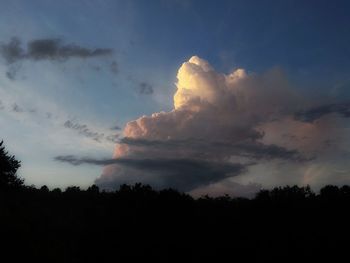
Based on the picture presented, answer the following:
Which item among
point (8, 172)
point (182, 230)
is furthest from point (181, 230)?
point (8, 172)

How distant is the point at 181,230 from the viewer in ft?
181

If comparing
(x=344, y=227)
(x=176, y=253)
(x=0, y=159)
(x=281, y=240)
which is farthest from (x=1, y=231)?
(x=0, y=159)

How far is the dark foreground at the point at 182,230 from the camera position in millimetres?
48281

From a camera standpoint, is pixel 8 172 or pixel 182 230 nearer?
pixel 182 230

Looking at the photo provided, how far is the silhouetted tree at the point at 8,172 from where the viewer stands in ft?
256

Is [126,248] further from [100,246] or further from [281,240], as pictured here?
[281,240]

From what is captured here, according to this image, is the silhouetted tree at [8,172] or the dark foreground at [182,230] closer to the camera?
the dark foreground at [182,230]

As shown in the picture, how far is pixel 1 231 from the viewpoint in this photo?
36625 millimetres

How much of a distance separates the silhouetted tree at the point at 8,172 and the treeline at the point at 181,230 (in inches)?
456

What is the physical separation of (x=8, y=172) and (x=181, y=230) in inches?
1498

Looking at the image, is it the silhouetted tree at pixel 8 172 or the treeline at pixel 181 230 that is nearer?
the treeline at pixel 181 230

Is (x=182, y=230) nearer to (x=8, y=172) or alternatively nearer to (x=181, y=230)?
(x=181, y=230)

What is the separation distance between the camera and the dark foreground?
4828 centimetres

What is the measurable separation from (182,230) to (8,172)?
38103 millimetres
